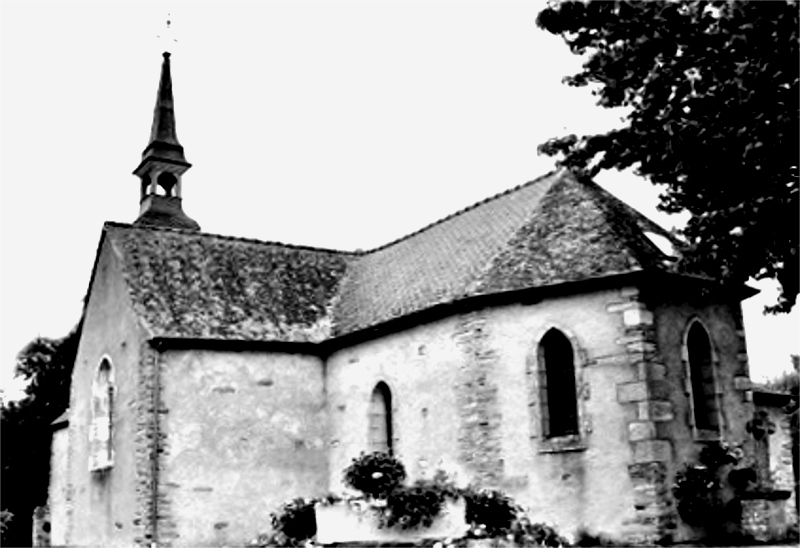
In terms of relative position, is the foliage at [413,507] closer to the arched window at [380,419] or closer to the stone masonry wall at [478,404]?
the stone masonry wall at [478,404]

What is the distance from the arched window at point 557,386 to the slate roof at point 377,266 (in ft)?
4.10

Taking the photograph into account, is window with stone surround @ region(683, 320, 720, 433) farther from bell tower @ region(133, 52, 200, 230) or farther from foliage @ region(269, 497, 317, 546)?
bell tower @ region(133, 52, 200, 230)

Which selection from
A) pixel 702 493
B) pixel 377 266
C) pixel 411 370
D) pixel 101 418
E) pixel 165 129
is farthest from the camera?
pixel 165 129

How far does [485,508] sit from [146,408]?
30.1 feet

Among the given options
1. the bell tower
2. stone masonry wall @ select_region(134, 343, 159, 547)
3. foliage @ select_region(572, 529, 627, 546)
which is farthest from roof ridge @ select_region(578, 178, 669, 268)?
the bell tower

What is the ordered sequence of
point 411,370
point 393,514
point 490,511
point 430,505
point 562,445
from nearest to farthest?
point 430,505 → point 393,514 → point 490,511 → point 562,445 → point 411,370

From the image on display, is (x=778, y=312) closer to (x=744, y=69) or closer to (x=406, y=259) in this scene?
(x=744, y=69)

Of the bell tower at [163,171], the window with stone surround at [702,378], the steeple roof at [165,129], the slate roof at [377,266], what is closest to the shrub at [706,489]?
the window with stone surround at [702,378]

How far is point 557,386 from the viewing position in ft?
64.1

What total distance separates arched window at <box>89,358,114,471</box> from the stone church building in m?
0.07

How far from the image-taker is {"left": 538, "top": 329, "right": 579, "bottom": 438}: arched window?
19234 millimetres

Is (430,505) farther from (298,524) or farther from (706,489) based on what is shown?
(706,489)

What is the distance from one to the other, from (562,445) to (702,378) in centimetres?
324

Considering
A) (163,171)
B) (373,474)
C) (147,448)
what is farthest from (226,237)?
(163,171)
